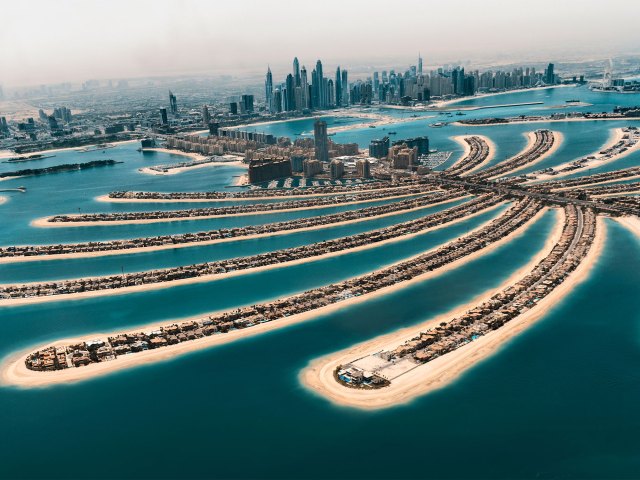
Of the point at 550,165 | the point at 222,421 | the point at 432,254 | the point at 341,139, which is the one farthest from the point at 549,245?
the point at 341,139

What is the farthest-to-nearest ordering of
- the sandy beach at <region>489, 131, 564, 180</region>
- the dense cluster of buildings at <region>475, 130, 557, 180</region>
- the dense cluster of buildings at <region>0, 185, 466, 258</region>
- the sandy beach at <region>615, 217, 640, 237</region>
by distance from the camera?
the sandy beach at <region>489, 131, 564, 180</region> < the dense cluster of buildings at <region>475, 130, 557, 180</region> < the dense cluster of buildings at <region>0, 185, 466, 258</region> < the sandy beach at <region>615, 217, 640, 237</region>

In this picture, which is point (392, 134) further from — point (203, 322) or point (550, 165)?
point (203, 322)

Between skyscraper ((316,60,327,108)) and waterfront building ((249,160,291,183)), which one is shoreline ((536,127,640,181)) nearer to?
waterfront building ((249,160,291,183))

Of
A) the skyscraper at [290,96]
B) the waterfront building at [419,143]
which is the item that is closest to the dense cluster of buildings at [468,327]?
the waterfront building at [419,143]

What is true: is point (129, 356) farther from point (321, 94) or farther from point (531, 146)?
point (321, 94)

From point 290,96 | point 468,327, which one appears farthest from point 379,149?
point 290,96

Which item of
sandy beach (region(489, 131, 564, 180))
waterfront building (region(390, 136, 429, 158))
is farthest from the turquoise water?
waterfront building (region(390, 136, 429, 158))
